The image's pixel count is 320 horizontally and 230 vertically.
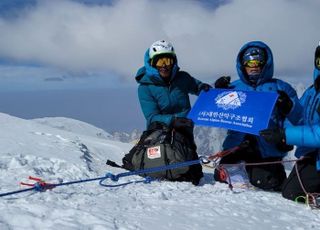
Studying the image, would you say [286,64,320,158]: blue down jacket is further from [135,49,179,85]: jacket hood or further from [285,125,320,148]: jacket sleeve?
[135,49,179,85]: jacket hood

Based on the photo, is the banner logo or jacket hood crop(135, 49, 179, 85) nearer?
the banner logo

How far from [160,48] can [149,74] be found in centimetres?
46

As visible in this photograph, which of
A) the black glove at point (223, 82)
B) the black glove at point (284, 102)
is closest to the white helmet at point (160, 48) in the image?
the black glove at point (223, 82)

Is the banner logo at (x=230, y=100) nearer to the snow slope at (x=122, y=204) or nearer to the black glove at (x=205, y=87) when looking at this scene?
the black glove at (x=205, y=87)

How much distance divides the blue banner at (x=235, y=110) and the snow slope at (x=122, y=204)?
913 mm

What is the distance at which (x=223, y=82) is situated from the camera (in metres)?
7.02

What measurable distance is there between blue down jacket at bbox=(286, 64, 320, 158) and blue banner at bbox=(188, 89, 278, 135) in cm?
49

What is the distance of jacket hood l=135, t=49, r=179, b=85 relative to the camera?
23.7 ft

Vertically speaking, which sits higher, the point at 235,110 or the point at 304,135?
the point at 235,110

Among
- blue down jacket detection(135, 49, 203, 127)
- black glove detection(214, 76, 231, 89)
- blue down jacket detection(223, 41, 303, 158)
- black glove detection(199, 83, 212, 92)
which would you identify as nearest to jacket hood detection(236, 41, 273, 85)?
blue down jacket detection(223, 41, 303, 158)

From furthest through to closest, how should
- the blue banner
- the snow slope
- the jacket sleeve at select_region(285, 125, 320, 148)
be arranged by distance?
the blue banner
the jacket sleeve at select_region(285, 125, 320, 148)
the snow slope

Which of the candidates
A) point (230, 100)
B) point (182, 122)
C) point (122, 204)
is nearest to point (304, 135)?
point (230, 100)

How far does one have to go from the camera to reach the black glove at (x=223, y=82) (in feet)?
23.0

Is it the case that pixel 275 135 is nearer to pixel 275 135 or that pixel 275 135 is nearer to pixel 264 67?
pixel 275 135
